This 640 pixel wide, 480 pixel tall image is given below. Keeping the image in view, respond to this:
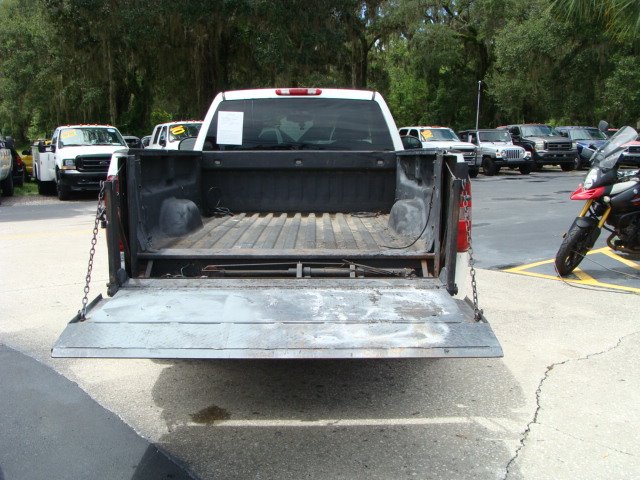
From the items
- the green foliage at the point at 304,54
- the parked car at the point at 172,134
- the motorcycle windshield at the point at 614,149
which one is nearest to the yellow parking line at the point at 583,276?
the motorcycle windshield at the point at 614,149

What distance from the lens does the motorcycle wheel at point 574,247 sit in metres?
7.21

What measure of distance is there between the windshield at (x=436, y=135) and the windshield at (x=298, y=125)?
1747 centimetres

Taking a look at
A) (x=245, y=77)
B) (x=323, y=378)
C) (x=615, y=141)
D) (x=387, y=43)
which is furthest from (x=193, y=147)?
(x=387, y=43)

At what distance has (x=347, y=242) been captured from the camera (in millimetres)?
4766

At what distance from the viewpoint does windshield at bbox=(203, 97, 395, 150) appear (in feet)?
20.0

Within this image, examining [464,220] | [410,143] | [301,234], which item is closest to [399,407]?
[464,220]

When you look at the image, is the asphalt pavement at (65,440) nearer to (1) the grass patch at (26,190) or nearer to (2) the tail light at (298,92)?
(2) the tail light at (298,92)

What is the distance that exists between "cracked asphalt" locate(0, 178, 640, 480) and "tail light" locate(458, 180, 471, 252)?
3.48 ft

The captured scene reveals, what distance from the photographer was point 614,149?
7098mm

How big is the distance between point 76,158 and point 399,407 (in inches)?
559

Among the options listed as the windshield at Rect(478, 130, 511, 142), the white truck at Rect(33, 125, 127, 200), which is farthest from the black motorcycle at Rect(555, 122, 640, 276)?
the windshield at Rect(478, 130, 511, 142)

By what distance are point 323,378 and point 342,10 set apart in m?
20.5

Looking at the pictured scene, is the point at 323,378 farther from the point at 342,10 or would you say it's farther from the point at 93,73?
A: the point at 93,73

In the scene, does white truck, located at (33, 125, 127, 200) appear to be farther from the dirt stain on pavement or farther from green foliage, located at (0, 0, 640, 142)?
the dirt stain on pavement
